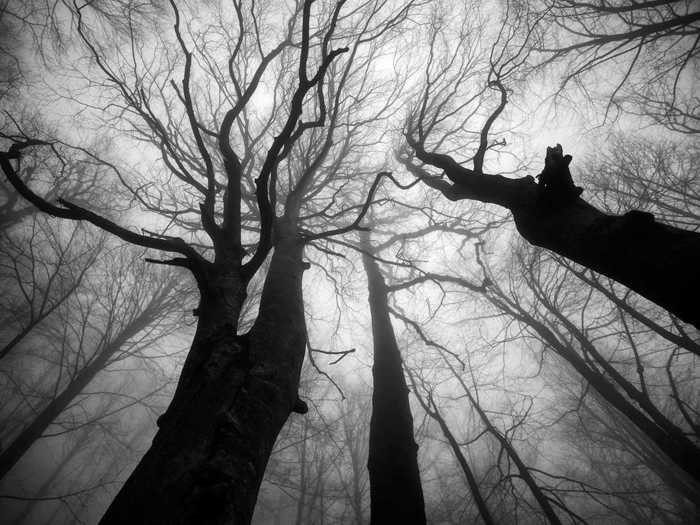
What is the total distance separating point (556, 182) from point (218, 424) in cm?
174

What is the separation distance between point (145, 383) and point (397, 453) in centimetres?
2651

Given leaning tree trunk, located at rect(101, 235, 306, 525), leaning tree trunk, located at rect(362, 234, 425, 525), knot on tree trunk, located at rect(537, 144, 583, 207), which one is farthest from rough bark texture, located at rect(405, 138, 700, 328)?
leaning tree trunk, located at rect(362, 234, 425, 525)

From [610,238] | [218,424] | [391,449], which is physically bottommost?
[218,424]

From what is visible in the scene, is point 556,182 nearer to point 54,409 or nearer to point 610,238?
point 610,238

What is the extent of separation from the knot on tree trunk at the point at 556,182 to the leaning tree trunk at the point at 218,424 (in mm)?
1500

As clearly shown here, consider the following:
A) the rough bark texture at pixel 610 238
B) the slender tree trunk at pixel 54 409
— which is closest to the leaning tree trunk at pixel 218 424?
the rough bark texture at pixel 610 238

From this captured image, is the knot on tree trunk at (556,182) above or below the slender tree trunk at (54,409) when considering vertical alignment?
below

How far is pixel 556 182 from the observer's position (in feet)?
4.49

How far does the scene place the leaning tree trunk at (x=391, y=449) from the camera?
2.15 m

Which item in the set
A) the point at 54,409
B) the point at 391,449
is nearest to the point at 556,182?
the point at 391,449

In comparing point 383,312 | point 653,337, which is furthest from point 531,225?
point 653,337

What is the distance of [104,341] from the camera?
7.82 meters

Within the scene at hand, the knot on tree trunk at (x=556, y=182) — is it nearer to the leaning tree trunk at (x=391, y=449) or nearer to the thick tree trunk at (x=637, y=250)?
the thick tree trunk at (x=637, y=250)

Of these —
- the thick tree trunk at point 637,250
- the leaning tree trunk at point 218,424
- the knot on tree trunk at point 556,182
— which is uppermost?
the knot on tree trunk at point 556,182
